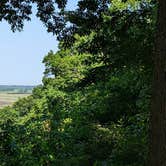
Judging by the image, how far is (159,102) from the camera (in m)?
5.83

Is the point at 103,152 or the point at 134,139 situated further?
the point at 103,152

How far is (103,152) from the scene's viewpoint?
15789 millimetres

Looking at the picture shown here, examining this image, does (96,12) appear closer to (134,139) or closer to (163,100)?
(134,139)

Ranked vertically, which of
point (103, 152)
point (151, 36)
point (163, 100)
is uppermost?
point (151, 36)

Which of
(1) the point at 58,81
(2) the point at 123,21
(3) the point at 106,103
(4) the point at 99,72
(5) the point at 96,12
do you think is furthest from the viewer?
(1) the point at 58,81

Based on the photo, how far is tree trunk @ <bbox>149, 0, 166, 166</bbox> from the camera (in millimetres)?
5781

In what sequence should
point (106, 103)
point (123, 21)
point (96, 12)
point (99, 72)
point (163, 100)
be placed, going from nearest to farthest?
point (163, 100) → point (96, 12) → point (123, 21) → point (99, 72) → point (106, 103)

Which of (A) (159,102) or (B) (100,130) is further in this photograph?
(B) (100,130)

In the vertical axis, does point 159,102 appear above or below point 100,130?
above

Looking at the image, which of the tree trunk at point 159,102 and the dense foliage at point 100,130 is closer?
the tree trunk at point 159,102

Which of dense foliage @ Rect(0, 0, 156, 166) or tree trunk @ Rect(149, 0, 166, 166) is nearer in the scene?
tree trunk @ Rect(149, 0, 166, 166)

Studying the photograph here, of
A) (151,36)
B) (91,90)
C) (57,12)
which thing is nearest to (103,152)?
(151,36)

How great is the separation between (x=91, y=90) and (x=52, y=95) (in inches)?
900

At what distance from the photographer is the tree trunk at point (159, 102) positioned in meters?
5.78
